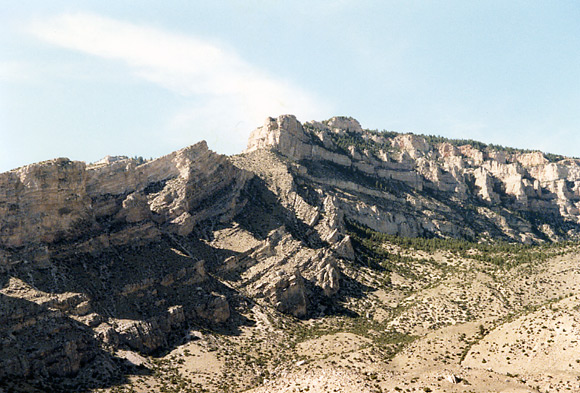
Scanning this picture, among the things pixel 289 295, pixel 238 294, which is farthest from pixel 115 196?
pixel 289 295

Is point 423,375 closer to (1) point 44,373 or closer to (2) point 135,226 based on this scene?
(1) point 44,373

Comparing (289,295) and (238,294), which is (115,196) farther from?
(289,295)

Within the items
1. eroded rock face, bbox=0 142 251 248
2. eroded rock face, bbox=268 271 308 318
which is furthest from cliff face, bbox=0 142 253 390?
eroded rock face, bbox=268 271 308 318

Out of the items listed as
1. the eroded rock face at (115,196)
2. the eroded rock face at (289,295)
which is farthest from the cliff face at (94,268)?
the eroded rock face at (289,295)

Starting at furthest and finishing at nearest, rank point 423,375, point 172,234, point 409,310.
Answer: point 172,234, point 409,310, point 423,375

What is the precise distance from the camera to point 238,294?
124438 mm

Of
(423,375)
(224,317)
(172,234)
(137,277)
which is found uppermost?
(172,234)

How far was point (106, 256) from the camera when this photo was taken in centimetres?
11944

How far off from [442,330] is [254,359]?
34.6 m

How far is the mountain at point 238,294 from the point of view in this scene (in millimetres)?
92000

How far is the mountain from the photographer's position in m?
92.0

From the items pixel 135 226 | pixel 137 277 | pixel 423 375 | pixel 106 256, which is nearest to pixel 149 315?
pixel 137 277

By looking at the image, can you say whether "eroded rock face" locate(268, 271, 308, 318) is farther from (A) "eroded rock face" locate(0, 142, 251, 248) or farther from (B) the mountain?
(A) "eroded rock face" locate(0, 142, 251, 248)

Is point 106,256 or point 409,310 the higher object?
point 106,256
